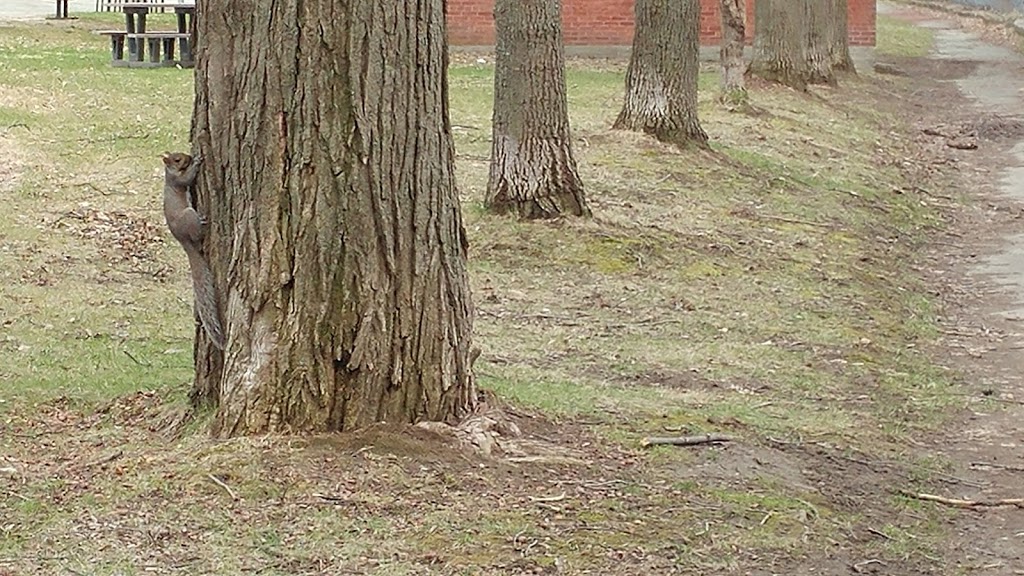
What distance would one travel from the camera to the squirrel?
5871 mm

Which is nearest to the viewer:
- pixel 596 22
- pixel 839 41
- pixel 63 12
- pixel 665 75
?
pixel 665 75

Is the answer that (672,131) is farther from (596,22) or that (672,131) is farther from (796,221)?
(596,22)

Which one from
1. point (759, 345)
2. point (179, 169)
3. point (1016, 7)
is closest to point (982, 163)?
point (759, 345)

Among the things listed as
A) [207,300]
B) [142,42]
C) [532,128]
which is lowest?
[207,300]

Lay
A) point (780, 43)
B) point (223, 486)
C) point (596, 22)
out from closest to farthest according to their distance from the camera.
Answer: point (223, 486) < point (780, 43) < point (596, 22)

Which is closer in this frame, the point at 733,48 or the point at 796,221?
the point at 796,221

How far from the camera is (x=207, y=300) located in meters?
5.88

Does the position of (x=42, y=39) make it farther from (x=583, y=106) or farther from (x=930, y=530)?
(x=930, y=530)

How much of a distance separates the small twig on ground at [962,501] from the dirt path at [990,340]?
0.14 ft

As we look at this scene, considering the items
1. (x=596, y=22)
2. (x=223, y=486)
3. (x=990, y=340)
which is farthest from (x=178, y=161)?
(x=596, y=22)

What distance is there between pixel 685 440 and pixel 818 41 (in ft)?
59.4

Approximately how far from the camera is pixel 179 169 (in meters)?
5.89

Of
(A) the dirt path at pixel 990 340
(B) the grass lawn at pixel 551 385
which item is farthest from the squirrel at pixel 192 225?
(A) the dirt path at pixel 990 340

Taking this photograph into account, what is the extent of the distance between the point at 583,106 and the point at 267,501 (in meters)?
13.5
